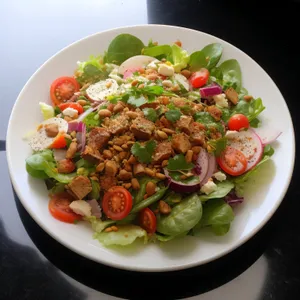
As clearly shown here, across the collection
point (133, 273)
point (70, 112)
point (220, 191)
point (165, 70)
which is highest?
point (165, 70)

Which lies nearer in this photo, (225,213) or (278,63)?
(225,213)

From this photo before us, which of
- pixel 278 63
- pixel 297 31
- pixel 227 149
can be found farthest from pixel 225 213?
pixel 297 31

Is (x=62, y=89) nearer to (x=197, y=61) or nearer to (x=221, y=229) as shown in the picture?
(x=197, y=61)

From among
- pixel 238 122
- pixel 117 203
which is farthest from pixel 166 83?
pixel 117 203

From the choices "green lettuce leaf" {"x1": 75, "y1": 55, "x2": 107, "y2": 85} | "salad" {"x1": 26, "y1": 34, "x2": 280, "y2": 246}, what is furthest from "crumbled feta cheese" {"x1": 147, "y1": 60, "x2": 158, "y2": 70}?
"green lettuce leaf" {"x1": 75, "y1": 55, "x2": 107, "y2": 85}

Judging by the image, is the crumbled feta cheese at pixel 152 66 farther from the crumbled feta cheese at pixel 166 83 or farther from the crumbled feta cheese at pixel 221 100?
the crumbled feta cheese at pixel 221 100

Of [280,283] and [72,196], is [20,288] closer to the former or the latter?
[72,196]

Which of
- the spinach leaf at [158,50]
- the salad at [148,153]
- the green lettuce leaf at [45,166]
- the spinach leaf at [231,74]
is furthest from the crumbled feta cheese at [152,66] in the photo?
the green lettuce leaf at [45,166]
